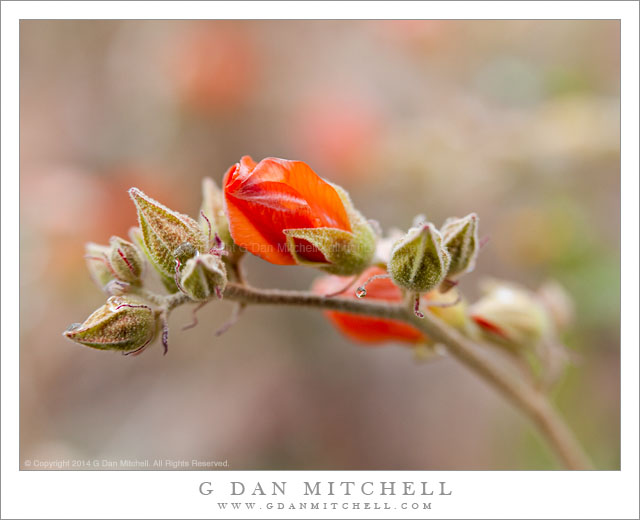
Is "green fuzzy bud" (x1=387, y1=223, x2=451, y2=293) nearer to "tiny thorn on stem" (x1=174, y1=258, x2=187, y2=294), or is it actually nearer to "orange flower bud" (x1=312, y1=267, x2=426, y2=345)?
"orange flower bud" (x1=312, y1=267, x2=426, y2=345)

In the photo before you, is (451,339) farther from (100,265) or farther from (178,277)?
(100,265)

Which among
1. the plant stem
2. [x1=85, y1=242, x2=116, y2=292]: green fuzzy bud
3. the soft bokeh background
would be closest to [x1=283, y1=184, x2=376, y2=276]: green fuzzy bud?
the plant stem

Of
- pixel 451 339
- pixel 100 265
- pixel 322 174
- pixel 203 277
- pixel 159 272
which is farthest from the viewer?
pixel 322 174

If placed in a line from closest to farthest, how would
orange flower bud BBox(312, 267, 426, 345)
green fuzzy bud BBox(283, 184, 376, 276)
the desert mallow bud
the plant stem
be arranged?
green fuzzy bud BBox(283, 184, 376, 276)
the plant stem
orange flower bud BBox(312, 267, 426, 345)
the desert mallow bud

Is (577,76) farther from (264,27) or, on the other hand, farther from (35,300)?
(35,300)

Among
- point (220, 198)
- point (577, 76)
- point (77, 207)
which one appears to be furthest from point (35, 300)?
point (577, 76)

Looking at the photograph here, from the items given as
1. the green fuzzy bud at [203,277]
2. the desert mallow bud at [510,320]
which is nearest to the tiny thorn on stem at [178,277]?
the green fuzzy bud at [203,277]

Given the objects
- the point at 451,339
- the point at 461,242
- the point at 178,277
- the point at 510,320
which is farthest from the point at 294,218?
the point at 510,320
